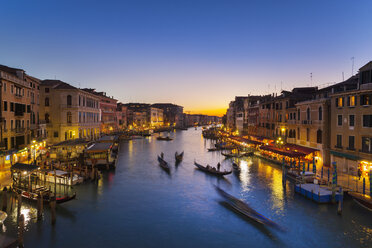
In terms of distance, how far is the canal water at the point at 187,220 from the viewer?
47.9 feet

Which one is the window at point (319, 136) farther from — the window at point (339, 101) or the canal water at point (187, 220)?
the canal water at point (187, 220)

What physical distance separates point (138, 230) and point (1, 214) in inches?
323

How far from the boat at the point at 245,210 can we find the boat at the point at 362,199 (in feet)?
23.0

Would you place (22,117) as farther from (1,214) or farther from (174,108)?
(174,108)

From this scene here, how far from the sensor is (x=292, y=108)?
1420 inches

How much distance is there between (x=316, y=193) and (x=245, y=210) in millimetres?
6253

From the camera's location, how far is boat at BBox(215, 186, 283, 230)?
16484 millimetres

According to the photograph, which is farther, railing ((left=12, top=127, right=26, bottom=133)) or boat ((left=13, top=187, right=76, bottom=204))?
railing ((left=12, top=127, right=26, bottom=133))

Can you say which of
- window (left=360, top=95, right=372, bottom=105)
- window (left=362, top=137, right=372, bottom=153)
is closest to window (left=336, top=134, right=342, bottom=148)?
window (left=362, top=137, right=372, bottom=153)

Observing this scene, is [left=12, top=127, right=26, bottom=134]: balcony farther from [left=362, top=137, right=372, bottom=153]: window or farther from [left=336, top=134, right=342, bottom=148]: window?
[left=362, top=137, right=372, bottom=153]: window

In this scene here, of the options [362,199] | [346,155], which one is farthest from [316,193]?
[346,155]

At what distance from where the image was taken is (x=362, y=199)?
17828 millimetres

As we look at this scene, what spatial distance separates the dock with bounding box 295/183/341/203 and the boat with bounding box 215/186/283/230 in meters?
5.45

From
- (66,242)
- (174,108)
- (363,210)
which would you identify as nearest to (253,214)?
(363,210)
